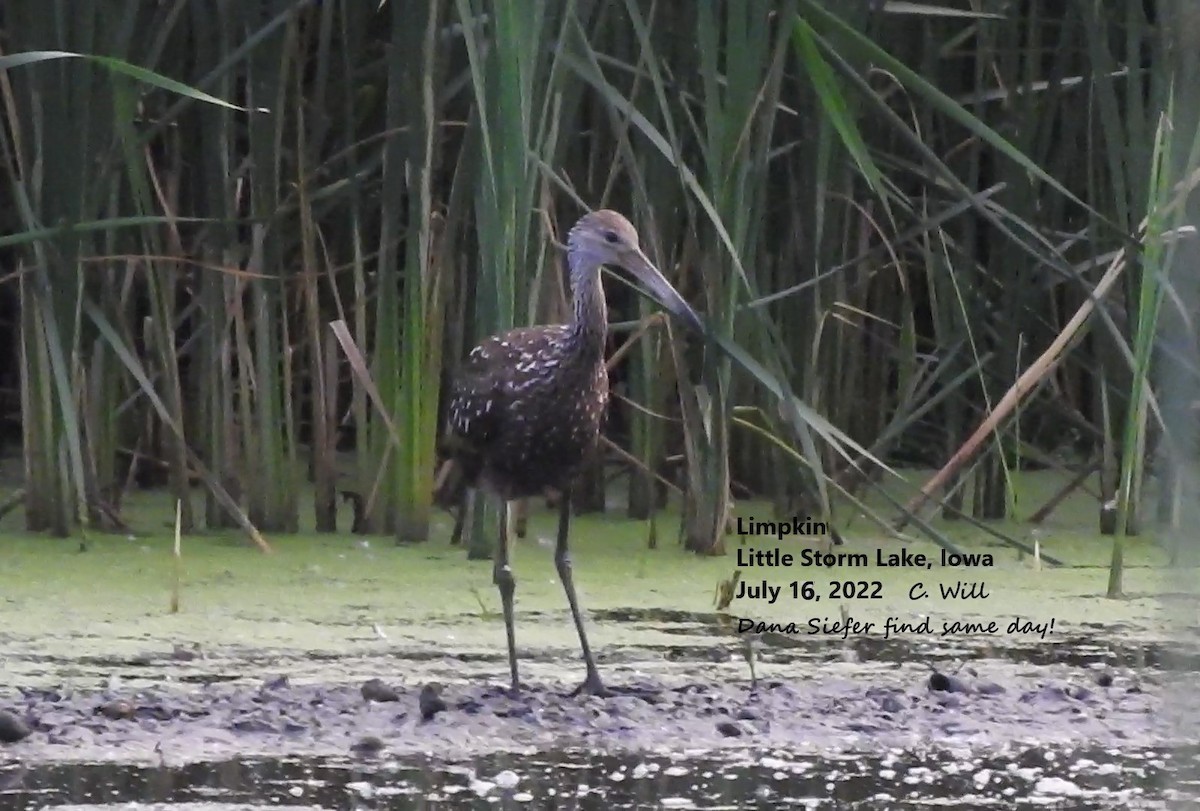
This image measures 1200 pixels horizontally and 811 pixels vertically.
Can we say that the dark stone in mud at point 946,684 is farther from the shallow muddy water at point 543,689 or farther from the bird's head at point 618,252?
the bird's head at point 618,252

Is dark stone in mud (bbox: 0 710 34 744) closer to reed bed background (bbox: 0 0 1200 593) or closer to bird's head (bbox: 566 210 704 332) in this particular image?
reed bed background (bbox: 0 0 1200 593)

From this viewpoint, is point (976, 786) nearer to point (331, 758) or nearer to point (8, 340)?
point (331, 758)

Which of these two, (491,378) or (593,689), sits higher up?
(491,378)

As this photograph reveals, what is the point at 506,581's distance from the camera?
4.26 meters

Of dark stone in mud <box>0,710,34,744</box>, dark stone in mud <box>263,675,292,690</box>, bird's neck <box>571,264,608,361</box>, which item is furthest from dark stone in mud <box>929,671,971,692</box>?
dark stone in mud <box>0,710,34,744</box>

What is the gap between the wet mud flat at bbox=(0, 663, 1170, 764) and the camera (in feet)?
11.4

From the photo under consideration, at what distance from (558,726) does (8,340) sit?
3.15m

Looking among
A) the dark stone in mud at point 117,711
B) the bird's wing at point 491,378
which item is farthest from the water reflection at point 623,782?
the bird's wing at point 491,378

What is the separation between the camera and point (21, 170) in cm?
489

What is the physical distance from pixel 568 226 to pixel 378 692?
208cm

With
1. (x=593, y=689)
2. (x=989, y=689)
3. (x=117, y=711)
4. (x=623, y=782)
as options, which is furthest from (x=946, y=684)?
(x=117, y=711)

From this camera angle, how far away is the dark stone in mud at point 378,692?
374 centimetres

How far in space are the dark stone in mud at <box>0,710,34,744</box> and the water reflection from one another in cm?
12

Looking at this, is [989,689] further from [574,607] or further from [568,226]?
[568,226]
